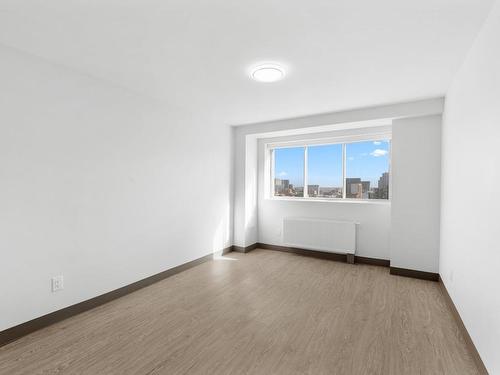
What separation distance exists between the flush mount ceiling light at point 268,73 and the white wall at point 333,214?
2255 millimetres

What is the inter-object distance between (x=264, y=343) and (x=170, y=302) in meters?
1.24

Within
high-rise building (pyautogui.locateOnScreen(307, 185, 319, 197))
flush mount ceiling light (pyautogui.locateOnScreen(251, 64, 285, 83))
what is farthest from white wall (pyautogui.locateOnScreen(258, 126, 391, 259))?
flush mount ceiling light (pyautogui.locateOnScreen(251, 64, 285, 83))

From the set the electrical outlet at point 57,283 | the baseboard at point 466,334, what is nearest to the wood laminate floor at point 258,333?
the baseboard at point 466,334

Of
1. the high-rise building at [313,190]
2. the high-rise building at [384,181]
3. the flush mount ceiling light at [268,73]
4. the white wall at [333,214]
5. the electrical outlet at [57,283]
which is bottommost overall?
the electrical outlet at [57,283]

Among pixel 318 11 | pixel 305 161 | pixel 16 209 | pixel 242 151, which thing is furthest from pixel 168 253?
pixel 318 11

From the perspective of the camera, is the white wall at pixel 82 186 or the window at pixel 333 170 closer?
the white wall at pixel 82 186

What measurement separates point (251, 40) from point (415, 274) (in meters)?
3.65

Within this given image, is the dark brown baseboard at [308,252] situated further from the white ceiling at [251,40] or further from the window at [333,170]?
the white ceiling at [251,40]

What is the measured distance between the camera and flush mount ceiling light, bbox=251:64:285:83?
8.04 ft

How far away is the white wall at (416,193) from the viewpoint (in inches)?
137

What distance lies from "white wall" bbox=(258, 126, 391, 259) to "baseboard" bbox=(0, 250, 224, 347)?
81.4 inches

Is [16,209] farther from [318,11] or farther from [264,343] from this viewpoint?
[318,11]

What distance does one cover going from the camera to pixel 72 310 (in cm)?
255

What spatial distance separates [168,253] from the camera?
3.63 m
